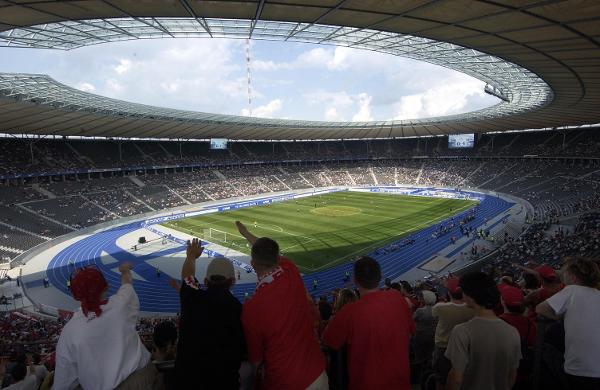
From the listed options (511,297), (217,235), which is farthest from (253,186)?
(511,297)

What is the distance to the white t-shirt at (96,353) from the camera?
8.80 ft

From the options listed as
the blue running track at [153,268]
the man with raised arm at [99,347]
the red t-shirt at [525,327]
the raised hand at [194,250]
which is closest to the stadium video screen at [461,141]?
the blue running track at [153,268]

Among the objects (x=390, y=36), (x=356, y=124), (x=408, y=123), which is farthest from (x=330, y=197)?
(x=390, y=36)

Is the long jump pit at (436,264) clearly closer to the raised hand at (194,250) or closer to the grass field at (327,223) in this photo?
the grass field at (327,223)

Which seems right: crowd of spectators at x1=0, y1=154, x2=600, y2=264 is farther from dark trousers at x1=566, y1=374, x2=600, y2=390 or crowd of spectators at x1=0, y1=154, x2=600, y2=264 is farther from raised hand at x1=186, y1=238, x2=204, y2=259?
raised hand at x1=186, y1=238, x2=204, y2=259

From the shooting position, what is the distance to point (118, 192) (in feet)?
167

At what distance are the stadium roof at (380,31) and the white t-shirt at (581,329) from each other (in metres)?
9.83

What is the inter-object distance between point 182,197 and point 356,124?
95.3 ft

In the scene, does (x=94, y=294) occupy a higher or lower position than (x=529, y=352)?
higher

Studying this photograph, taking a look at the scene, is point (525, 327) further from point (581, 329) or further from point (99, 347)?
point (99, 347)

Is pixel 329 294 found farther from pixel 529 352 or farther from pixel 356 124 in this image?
pixel 356 124

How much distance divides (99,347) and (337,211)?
45.6 m

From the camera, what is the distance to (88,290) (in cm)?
281

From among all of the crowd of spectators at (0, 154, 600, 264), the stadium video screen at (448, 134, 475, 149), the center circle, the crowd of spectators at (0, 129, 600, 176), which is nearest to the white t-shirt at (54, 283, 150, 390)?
the crowd of spectators at (0, 154, 600, 264)
